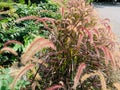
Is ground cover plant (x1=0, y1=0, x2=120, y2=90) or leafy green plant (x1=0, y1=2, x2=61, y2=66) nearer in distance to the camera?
ground cover plant (x1=0, y1=0, x2=120, y2=90)

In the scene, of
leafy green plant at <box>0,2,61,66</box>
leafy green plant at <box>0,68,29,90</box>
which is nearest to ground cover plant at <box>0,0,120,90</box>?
leafy green plant at <box>0,68,29,90</box>

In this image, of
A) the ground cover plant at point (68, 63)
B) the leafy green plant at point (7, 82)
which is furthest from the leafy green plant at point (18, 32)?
the leafy green plant at point (7, 82)

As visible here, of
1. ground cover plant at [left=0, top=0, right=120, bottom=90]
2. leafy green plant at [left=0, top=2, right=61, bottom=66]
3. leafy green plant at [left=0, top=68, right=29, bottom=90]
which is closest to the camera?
leafy green plant at [left=0, top=68, right=29, bottom=90]

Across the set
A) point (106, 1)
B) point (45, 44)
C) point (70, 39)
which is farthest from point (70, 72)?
point (106, 1)

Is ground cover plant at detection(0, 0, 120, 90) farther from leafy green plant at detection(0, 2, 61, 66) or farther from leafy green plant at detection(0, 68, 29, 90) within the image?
leafy green plant at detection(0, 2, 61, 66)

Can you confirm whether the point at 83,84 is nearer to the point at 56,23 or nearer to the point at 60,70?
the point at 60,70

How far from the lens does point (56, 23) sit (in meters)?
2.93

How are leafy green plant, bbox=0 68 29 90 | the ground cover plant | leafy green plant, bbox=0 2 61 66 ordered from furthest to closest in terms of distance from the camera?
leafy green plant, bbox=0 2 61 66
the ground cover plant
leafy green plant, bbox=0 68 29 90

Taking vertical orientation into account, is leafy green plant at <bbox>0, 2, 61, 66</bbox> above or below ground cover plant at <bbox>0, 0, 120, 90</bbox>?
below

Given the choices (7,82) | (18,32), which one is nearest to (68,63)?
(7,82)

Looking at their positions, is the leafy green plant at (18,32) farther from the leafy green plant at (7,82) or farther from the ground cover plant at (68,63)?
the leafy green plant at (7,82)

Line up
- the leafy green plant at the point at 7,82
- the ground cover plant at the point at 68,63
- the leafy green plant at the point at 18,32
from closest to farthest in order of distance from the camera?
the leafy green plant at the point at 7,82, the ground cover plant at the point at 68,63, the leafy green plant at the point at 18,32

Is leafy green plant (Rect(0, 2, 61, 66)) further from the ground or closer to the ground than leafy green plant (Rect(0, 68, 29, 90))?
closer to the ground

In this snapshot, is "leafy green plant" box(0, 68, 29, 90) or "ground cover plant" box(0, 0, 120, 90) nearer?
"leafy green plant" box(0, 68, 29, 90)
